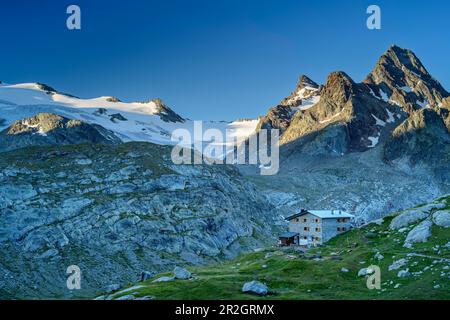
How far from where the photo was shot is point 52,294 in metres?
139

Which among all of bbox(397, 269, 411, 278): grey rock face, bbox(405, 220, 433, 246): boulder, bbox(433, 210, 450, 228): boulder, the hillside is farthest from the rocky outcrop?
bbox(397, 269, 411, 278): grey rock face

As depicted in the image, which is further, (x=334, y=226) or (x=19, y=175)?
(x=19, y=175)

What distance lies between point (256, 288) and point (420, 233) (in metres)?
33.6

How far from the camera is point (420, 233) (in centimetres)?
8981

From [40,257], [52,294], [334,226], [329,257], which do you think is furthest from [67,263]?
[329,257]

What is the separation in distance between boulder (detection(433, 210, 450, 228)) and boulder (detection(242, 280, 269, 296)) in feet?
118

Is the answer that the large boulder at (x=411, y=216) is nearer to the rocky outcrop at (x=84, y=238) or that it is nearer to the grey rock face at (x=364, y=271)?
the grey rock face at (x=364, y=271)

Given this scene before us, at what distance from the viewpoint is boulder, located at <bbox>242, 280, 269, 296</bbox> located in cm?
7294

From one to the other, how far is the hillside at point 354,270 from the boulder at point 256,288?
858 millimetres

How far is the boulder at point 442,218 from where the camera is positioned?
90838 millimetres

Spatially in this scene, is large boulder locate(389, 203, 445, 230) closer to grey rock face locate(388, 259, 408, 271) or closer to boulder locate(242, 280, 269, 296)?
grey rock face locate(388, 259, 408, 271)

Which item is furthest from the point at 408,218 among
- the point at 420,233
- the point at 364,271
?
the point at 364,271
